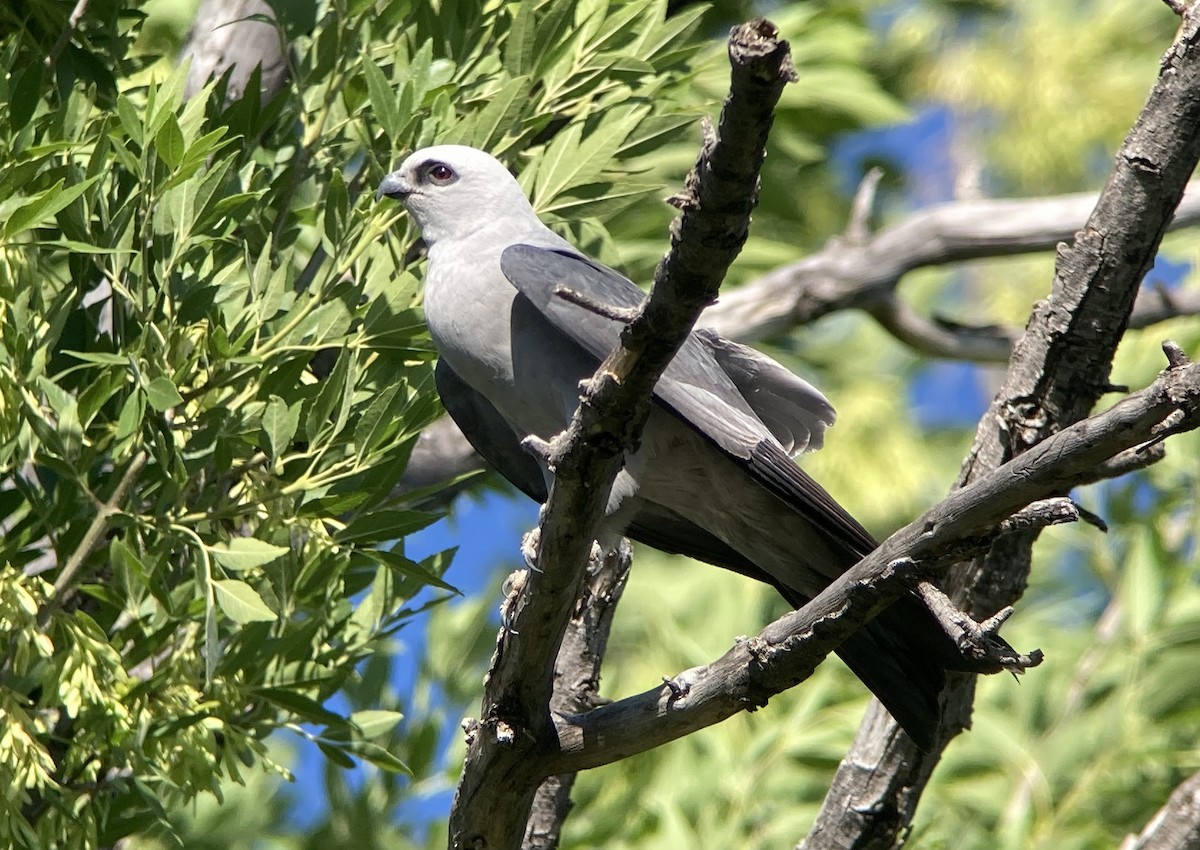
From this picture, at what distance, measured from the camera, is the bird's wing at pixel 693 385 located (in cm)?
340

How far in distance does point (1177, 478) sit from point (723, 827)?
253cm

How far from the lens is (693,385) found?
3555 mm

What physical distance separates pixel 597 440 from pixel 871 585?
2.13 ft

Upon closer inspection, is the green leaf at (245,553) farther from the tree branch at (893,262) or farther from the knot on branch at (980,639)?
the tree branch at (893,262)

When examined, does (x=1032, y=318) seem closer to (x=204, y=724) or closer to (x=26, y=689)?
(x=204, y=724)

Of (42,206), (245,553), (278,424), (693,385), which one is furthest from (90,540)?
(693,385)

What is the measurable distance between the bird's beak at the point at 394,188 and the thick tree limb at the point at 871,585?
5.26 ft

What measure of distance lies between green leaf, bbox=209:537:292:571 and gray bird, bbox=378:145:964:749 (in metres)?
0.83

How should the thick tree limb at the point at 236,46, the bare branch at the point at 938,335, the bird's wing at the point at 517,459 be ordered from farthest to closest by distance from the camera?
1. the bare branch at the point at 938,335
2. the thick tree limb at the point at 236,46
3. the bird's wing at the point at 517,459

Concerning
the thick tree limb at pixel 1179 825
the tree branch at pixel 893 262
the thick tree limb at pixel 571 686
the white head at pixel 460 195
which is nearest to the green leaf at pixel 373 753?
the thick tree limb at pixel 571 686

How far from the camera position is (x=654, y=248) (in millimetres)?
5695

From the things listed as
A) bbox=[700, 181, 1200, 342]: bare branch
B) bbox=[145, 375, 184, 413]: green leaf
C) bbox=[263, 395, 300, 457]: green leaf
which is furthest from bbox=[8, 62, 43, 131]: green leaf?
bbox=[700, 181, 1200, 342]: bare branch

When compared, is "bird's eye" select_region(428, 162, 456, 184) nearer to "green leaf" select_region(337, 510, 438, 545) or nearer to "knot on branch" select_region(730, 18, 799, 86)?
"green leaf" select_region(337, 510, 438, 545)

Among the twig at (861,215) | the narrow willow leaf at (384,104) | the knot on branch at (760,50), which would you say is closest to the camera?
the knot on branch at (760,50)
